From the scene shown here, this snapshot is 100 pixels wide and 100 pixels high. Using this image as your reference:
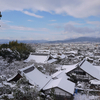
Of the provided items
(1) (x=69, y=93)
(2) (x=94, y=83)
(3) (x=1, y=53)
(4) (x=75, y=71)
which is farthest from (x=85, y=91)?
(3) (x=1, y=53)

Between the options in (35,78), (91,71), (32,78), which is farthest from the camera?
(91,71)

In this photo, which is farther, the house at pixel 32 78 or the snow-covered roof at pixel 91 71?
the snow-covered roof at pixel 91 71

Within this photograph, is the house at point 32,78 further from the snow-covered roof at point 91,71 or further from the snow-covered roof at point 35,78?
the snow-covered roof at point 91,71

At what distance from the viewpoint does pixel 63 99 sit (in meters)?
8.05

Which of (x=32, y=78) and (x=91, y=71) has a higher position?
(x=32, y=78)

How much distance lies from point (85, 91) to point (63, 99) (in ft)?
8.17

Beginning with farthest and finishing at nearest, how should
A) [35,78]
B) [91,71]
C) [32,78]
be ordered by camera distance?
[91,71] → [35,78] → [32,78]

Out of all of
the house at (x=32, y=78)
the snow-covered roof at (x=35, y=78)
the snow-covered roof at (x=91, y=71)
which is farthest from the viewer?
the snow-covered roof at (x=91, y=71)

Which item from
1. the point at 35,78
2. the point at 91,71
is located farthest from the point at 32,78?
the point at 91,71

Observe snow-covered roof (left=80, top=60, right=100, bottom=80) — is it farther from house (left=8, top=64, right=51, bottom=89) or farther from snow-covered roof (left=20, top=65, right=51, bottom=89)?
house (left=8, top=64, right=51, bottom=89)

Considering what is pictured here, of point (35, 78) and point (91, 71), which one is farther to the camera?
point (91, 71)

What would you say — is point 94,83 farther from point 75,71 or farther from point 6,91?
point 6,91

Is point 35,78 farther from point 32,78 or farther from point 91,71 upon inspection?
point 91,71

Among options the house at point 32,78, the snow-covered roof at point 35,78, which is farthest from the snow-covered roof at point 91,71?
the house at point 32,78
